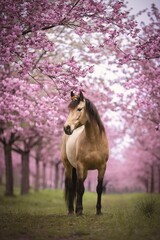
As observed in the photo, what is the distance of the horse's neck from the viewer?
9438mm

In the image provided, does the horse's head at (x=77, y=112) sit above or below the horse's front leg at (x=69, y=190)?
above

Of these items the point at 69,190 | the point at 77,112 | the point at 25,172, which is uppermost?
the point at 77,112

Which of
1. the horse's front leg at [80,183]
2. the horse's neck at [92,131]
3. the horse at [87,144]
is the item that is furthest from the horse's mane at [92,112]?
the horse's front leg at [80,183]

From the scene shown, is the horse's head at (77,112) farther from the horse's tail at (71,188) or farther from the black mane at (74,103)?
the horse's tail at (71,188)

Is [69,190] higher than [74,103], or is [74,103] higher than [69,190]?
[74,103]

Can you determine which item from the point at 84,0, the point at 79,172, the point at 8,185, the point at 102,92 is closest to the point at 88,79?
the point at 102,92

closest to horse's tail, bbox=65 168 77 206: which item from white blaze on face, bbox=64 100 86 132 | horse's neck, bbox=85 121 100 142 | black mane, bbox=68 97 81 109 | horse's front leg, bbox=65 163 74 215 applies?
horse's front leg, bbox=65 163 74 215

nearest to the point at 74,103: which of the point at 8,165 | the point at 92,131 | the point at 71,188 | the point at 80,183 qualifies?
the point at 92,131

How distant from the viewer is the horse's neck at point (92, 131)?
31.0 ft

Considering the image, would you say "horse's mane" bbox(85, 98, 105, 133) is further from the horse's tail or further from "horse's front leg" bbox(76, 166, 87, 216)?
the horse's tail

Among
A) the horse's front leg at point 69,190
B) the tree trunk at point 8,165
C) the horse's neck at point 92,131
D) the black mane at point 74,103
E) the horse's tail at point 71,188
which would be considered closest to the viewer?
the black mane at point 74,103

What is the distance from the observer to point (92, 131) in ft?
31.1

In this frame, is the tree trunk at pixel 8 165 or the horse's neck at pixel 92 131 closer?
the horse's neck at pixel 92 131

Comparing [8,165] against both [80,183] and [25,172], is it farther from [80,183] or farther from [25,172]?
[80,183]
